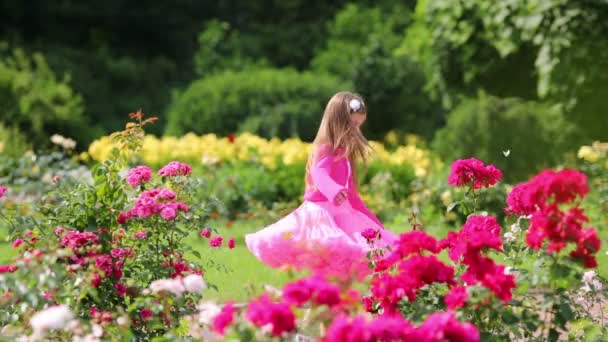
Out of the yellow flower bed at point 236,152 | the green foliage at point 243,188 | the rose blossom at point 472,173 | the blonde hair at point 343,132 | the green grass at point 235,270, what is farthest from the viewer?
the yellow flower bed at point 236,152

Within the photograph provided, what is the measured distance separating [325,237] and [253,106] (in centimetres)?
825

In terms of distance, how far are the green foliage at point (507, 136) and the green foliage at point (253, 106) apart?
1855mm

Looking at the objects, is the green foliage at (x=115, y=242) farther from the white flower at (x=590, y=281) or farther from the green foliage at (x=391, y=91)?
the green foliage at (x=391, y=91)

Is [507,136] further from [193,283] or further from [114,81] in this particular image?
[193,283]

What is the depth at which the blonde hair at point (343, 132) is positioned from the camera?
169 inches

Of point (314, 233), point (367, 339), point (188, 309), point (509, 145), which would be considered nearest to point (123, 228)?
point (188, 309)

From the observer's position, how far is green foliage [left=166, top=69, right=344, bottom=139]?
39.5 ft

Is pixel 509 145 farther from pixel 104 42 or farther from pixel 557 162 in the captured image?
pixel 104 42

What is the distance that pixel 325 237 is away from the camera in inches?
162

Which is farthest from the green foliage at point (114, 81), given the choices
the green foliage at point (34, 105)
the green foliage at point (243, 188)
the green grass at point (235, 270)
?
the green grass at point (235, 270)

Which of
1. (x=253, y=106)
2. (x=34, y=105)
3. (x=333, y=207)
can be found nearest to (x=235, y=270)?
(x=333, y=207)

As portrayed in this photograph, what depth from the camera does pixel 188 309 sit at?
10.7ft

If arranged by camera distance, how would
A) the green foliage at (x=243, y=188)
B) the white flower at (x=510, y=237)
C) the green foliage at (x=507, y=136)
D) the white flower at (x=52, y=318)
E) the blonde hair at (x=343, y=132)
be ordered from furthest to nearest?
the green foliage at (x=507, y=136) < the green foliage at (x=243, y=188) < the blonde hair at (x=343, y=132) < the white flower at (x=510, y=237) < the white flower at (x=52, y=318)

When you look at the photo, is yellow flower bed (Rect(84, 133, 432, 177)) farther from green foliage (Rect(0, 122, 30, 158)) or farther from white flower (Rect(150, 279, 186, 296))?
white flower (Rect(150, 279, 186, 296))
